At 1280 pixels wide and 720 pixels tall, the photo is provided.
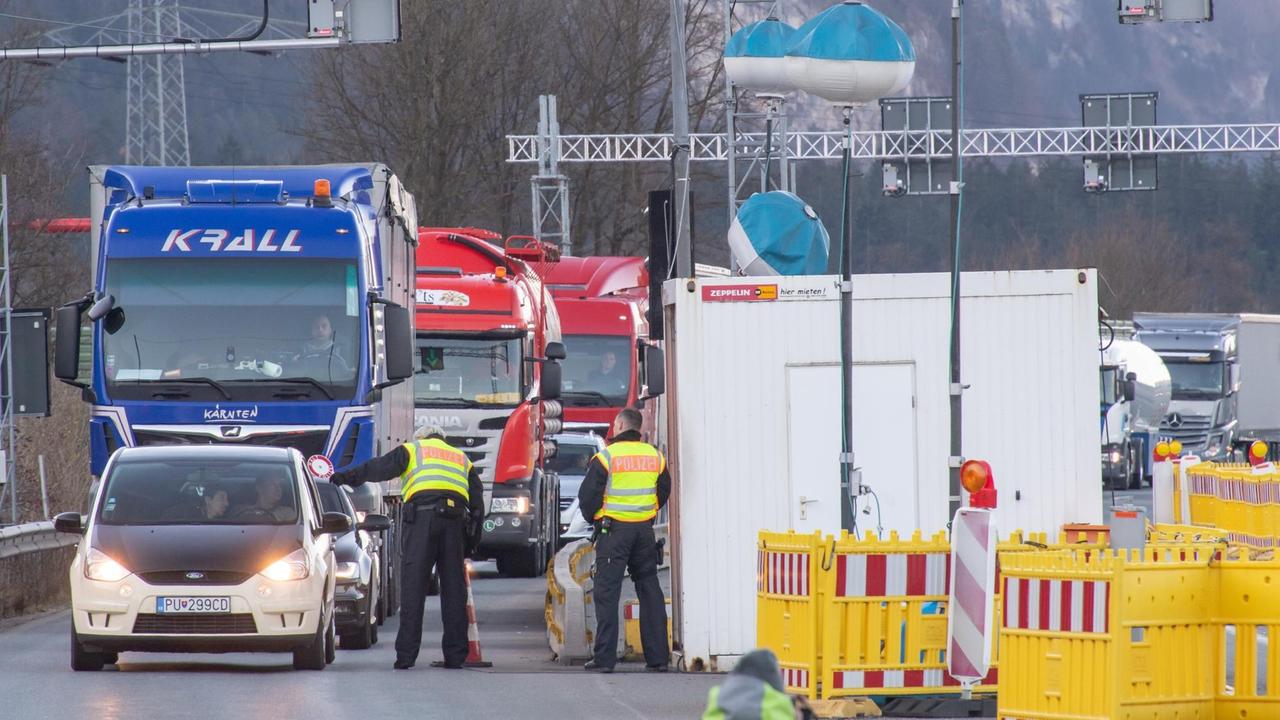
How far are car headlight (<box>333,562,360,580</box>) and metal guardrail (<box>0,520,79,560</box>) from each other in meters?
4.43

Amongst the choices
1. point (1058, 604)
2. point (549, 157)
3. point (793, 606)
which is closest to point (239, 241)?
point (793, 606)

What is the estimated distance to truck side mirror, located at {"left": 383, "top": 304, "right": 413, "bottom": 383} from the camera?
19.6 meters

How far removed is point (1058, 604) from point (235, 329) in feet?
33.4

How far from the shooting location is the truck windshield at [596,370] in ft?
106

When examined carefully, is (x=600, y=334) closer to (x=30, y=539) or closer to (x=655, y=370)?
(x=30, y=539)

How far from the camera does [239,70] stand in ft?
493

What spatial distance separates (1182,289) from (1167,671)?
96278mm

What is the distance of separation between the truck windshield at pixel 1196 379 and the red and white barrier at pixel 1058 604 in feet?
151

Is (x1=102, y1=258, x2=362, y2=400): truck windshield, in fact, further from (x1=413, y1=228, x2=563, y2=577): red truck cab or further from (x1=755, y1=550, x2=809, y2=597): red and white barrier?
(x1=755, y1=550, x2=809, y2=597): red and white barrier

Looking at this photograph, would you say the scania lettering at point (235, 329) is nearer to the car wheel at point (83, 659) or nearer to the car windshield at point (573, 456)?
the car wheel at point (83, 659)

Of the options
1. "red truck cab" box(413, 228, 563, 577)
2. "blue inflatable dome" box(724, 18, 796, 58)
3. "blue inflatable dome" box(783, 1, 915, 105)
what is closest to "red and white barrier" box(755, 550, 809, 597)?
"blue inflatable dome" box(783, 1, 915, 105)

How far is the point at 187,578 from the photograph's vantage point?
1483cm

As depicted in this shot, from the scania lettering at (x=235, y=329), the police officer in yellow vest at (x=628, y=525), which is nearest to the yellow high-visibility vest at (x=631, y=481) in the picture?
the police officer in yellow vest at (x=628, y=525)

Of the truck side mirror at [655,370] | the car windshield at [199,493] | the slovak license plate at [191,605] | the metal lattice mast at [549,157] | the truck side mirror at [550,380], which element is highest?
the metal lattice mast at [549,157]
